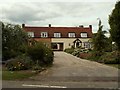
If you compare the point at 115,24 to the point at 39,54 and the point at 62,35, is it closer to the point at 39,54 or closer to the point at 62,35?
the point at 39,54

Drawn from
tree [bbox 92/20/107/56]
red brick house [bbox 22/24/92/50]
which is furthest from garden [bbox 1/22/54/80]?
red brick house [bbox 22/24/92/50]

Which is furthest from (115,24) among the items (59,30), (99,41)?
(59,30)

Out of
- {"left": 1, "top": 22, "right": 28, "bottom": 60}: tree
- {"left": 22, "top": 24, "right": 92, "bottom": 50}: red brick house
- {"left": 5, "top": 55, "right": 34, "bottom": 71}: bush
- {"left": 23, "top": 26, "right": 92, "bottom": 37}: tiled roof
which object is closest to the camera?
{"left": 5, "top": 55, "right": 34, "bottom": 71}: bush

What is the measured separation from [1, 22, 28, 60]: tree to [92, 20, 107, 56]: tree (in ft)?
27.3

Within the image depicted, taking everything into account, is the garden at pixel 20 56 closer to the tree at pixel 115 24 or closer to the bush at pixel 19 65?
the bush at pixel 19 65

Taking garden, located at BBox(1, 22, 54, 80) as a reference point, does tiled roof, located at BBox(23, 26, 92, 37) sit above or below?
above

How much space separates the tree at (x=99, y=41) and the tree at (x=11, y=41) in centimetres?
831

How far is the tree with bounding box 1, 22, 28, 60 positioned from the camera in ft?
87.7

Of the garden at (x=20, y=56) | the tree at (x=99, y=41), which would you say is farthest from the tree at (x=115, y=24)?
the tree at (x=99, y=41)

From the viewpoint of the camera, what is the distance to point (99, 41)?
107 ft

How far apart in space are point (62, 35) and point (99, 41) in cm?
4762

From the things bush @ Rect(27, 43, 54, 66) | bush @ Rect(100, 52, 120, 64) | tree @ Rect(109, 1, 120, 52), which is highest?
tree @ Rect(109, 1, 120, 52)

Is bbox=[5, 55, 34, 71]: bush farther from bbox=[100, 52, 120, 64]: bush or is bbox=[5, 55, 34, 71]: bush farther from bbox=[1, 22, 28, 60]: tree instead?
bbox=[100, 52, 120, 64]: bush

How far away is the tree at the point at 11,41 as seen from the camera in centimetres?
2672
